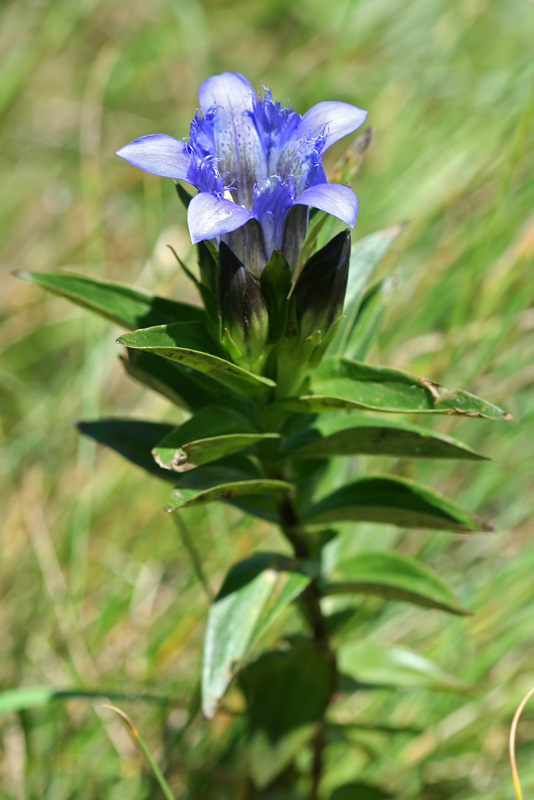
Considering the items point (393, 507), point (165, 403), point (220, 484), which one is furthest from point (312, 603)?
point (165, 403)

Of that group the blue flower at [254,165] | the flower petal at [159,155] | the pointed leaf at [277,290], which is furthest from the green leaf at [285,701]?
the flower petal at [159,155]

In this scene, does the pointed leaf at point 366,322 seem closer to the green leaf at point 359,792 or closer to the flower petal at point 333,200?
the flower petal at point 333,200

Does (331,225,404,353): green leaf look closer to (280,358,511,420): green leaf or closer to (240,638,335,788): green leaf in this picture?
(280,358,511,420): green leaf

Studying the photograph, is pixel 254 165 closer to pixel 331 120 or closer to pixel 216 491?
pixel 331 120

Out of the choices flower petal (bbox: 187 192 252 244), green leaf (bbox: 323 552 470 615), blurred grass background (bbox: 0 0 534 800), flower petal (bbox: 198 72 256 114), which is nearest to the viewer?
flower petal (bbox: 187 192 252 244)

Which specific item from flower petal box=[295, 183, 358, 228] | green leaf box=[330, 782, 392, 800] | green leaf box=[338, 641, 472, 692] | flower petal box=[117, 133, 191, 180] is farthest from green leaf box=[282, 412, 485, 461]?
green leaf box=[330, 782, 392, 800]
